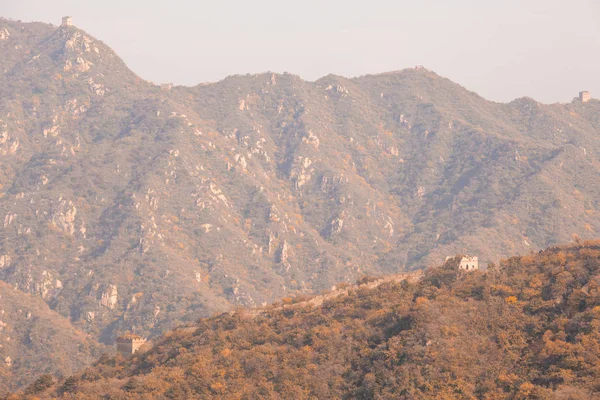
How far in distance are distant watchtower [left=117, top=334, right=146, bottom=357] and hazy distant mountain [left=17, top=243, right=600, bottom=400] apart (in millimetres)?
5716

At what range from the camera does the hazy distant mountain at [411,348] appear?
394 feet

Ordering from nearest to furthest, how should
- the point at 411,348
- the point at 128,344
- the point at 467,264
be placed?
the point at 411,348 → the point at 467,264 → the point at 128,344

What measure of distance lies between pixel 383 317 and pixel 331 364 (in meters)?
10.9

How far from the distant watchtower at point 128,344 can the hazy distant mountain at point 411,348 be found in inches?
225

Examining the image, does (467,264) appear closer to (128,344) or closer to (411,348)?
(411,348)

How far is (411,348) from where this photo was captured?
128375mm

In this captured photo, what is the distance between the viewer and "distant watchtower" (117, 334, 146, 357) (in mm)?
167000

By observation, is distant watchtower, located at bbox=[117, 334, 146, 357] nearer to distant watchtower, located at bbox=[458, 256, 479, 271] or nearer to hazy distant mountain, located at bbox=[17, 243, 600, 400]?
hazy distant mountain, located at bbox=[17, 243, 600, 400]

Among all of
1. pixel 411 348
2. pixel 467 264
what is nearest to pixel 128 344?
pixel 467 264

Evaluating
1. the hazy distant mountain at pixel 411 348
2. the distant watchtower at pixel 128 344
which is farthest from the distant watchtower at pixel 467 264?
the distant watchtower at pixel 128 344

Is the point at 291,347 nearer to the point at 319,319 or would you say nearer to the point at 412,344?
the point at 319,319

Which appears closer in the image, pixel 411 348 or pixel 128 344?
pixel 411 348

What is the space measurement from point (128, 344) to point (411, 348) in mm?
54319

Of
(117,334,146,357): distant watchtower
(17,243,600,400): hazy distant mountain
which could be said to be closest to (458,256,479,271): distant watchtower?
(17,243,600,400): hazy distant mountain
